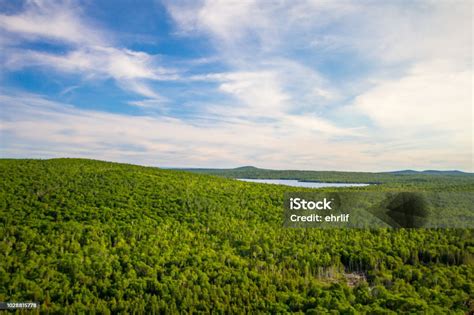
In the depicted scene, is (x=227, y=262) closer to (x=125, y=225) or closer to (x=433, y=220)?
(x=125, y=225)

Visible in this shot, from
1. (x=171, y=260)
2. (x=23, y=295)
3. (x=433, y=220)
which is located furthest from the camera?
(x=433, y=220)

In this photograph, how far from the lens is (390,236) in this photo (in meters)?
29.6

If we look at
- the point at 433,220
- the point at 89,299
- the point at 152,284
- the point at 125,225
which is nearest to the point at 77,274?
the point at 89,299

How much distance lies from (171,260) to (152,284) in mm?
3571

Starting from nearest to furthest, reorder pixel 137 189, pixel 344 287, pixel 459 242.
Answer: pixel 344 287, pixel 459 242, pixel 137 189

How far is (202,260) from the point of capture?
2269cm

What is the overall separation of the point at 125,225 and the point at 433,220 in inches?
1217

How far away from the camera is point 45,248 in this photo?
2303 cm

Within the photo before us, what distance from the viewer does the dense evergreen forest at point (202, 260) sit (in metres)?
16.7

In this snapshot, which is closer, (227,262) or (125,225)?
(227,262)

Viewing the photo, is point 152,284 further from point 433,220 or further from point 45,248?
point 433,220

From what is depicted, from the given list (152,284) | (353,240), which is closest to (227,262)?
(152,284)

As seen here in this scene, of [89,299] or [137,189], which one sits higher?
[137,189]

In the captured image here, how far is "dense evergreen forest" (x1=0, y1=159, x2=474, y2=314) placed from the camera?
54.7 feet
